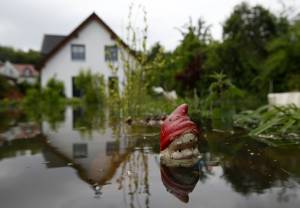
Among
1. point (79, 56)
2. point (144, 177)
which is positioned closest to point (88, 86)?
point (79, 56)

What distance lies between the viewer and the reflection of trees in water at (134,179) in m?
1.52

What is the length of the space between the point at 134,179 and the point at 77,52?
17.2 m

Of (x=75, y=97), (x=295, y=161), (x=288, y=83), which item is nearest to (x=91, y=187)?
(x=295, y=161)

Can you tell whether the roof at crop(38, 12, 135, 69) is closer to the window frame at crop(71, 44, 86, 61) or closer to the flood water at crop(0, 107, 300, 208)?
the window frame at crop(71, 44, 86, 61)

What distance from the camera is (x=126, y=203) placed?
1.45 m

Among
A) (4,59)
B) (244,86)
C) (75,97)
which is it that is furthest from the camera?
(4,59)

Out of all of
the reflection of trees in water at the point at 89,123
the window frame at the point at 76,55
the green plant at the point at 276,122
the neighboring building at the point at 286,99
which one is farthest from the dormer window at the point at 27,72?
the green plant at the point at 276,122

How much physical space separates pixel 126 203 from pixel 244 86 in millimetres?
10899

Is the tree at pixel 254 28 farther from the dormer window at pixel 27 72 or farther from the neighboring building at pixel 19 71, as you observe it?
the dormer window at pixel 27 72

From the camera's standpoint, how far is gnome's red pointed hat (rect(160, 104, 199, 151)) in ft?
6.79

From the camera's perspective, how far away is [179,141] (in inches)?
82.6

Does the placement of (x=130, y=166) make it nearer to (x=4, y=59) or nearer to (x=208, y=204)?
(x=208, y=204)

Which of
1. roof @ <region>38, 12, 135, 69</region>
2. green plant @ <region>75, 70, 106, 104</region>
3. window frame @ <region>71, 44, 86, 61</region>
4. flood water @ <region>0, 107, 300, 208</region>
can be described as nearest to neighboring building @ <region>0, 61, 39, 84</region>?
roof @ <region>38, 12, 135, 69</region>

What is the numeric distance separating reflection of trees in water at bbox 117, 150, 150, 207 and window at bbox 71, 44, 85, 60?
54.0 feet
